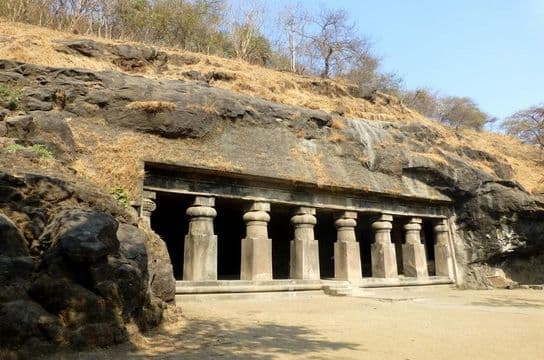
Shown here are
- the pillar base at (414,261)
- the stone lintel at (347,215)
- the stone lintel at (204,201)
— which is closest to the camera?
the stone lintel at (204,201)

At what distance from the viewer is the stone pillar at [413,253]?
12891 mm

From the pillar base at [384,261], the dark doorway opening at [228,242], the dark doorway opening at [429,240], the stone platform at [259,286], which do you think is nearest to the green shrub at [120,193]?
→ the stone platform at [259,286]

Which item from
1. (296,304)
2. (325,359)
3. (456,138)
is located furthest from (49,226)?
(456,138)

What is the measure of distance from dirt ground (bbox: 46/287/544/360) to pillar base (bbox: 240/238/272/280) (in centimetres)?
156

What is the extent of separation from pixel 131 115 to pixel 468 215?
1015cm

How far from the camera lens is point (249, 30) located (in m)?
23.8

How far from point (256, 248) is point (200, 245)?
1381 millimetres

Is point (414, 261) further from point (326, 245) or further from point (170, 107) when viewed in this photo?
point (170, 107)

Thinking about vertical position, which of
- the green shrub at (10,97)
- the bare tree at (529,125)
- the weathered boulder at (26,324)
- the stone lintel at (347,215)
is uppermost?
the bare tree at (529,125)

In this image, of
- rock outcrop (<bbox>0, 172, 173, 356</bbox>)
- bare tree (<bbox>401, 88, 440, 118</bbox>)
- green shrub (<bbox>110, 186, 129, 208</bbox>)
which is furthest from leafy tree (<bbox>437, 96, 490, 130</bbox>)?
rock outcrop (<bbox>0, 172, 173, 356</bbox>)

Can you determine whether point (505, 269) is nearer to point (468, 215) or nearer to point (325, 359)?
point (468, 215)

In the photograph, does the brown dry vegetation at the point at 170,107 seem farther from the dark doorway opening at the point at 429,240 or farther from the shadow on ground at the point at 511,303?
the shadow on ground at the point at 511,303

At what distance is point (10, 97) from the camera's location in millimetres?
8734

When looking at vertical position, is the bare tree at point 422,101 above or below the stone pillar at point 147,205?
above
